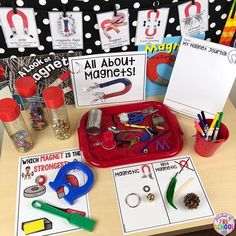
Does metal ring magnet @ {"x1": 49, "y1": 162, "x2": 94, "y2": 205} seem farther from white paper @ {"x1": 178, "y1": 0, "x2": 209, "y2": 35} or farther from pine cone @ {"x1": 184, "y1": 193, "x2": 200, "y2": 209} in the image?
white paper @ {"x1": 178, "y1": 0, "x2": 209, "y2": 35}

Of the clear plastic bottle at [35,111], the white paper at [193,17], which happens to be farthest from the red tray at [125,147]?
the white paper at [193,17]

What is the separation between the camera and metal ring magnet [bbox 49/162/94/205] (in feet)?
2.02

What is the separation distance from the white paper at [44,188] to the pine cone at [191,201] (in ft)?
0.73

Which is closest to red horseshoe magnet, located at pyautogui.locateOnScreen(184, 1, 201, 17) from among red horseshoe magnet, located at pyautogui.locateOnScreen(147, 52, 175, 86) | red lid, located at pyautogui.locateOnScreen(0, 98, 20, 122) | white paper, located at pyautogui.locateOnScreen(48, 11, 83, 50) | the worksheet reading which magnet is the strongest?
red horseshoe magnet, located at pyautogui.locateOnScreen(147, 52, 175, 86)

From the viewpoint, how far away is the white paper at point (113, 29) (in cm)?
65

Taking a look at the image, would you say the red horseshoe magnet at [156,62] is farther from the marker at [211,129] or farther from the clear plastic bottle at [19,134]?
the clear plastic bottle at [19,134]

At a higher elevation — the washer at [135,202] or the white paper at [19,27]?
the white paper at [19,27]

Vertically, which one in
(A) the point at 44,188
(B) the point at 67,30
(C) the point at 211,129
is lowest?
(A) the point at 44,188

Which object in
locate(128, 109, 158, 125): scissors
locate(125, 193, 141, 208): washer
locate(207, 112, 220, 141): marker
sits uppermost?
locate(207, 112, 220, 141): marker

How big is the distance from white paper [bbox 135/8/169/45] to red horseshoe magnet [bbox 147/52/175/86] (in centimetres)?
5

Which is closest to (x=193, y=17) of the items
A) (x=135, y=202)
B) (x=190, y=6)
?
(x=190, y=6)

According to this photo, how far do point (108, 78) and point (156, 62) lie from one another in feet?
0.47

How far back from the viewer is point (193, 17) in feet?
2.27

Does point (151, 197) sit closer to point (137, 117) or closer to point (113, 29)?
point (137, 117)
